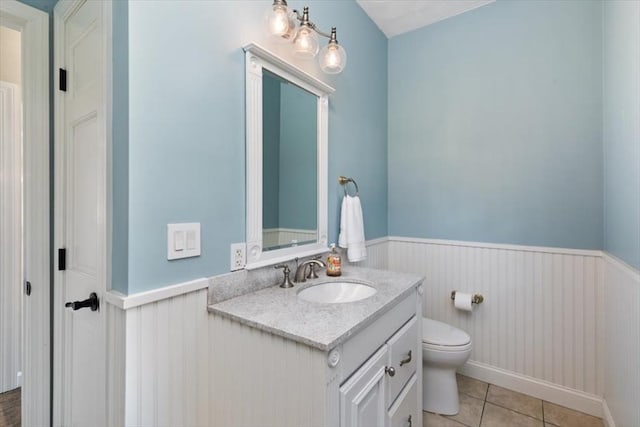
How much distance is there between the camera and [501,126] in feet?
6.68

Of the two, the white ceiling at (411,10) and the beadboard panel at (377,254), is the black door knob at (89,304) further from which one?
the white ceiling at (411,10)

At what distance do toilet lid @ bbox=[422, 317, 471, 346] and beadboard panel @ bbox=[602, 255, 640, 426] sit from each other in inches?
25.6

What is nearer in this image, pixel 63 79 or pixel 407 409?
pixel 63 79

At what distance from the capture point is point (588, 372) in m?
1.78

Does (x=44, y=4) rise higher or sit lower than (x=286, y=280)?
higher

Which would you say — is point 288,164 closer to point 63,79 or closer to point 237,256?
point 237,256

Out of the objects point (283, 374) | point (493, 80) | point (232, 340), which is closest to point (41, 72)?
point (232, 340)

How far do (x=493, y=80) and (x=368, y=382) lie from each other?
2085 millimetres

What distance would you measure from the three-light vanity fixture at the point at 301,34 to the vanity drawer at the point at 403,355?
133cm

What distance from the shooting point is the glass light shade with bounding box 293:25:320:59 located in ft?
4.58

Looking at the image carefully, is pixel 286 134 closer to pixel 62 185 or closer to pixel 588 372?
pixel 62 185

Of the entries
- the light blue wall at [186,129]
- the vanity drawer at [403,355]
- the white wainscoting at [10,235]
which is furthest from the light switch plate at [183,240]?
the white wainscoting at [10,235]

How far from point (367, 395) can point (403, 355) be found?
36 cm

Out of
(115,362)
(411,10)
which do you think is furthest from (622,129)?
(115,362)
